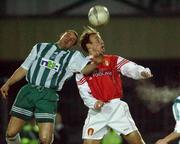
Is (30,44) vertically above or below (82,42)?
below

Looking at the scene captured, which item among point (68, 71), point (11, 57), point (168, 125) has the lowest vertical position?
point (168, 125)

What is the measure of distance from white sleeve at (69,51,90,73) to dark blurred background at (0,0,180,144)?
4683 mm

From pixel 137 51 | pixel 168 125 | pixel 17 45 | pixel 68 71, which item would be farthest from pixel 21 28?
pixel 68 71

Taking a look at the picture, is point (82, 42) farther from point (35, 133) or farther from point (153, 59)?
point (153, 59)

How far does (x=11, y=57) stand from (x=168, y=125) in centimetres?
306

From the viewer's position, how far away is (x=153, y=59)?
533 inches

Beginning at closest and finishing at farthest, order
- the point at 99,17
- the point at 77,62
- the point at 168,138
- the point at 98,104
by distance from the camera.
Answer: the point at 168,138
the point at 98,104
the point at 77,62
the point at 99,17

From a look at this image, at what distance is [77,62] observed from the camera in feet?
28.0

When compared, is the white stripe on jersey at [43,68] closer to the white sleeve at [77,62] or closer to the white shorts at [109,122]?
the white sleeve at [77,62]

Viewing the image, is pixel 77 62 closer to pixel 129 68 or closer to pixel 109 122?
pixel 129 68

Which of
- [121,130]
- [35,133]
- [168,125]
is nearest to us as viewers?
[121,130]

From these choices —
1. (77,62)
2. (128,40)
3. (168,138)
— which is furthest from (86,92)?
(128,40)

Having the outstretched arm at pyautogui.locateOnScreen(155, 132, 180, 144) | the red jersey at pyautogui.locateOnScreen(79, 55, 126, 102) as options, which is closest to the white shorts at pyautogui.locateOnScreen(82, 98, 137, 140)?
the red jersey at pyautogui.locateOnScreen(79, 55, 126, 102)

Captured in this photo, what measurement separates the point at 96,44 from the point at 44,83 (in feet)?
2.48
